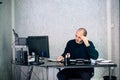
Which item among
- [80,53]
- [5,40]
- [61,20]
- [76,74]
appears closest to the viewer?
[76,74]

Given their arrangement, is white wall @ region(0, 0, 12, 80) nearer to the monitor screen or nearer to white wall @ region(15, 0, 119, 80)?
white wall @ region(15, 0, 119, 80)

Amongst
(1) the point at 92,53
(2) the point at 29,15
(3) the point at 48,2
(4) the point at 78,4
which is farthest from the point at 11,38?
(1) the point at 92,53

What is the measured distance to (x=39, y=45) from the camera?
3.88 m

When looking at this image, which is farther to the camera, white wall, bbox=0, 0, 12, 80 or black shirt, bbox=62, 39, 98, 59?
white wall, bbox=0, 0, 12, 80

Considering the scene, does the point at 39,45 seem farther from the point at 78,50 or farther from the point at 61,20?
the point at 61,20

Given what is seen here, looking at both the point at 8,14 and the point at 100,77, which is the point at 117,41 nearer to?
the point at 100,77

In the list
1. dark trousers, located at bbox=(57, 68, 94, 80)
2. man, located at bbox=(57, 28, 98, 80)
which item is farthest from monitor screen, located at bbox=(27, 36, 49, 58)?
dark trousers, located at bbox=(57, 68, 94, 80)

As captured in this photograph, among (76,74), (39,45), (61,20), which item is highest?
(61,20)

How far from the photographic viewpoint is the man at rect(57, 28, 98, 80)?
12.3 ft

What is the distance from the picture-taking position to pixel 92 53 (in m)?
3.75

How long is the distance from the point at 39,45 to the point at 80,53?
0.70 m

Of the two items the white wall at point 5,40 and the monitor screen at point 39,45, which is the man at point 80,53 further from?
Result: the white wall at point 5,40

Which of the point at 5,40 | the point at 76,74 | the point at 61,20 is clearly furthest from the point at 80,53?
the point at 5,40

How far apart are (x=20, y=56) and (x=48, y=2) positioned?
1543mm
